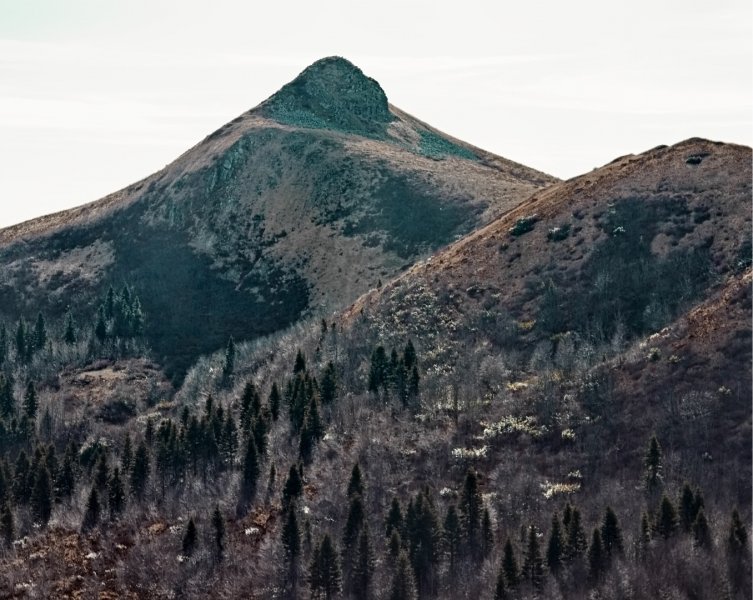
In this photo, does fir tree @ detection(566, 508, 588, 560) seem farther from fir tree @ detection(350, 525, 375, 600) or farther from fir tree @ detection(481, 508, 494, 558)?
fir tree @ detection(350, 525, 375, 600)

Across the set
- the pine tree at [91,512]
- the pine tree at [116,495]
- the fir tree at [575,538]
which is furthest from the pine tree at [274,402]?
the fir tree at [575,538]

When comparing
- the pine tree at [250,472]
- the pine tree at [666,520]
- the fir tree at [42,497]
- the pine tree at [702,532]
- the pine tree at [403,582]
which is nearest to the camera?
the pine tree at [702,532]

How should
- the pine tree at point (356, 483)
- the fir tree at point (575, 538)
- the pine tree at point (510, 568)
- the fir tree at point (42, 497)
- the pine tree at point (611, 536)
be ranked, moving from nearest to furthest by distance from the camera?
the pine tree at point (510, 568), the pine tree at point (611, 536), the fir tree at point (575, 538), the pine tree at point (356, 483), the fir tree at point (42, 497)

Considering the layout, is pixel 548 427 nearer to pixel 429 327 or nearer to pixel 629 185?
pixel 429 327

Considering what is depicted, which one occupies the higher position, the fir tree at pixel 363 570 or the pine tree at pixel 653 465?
the pine tree at pixel 653 465

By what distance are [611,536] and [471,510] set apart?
1729 cm

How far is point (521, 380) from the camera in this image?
139375 mm

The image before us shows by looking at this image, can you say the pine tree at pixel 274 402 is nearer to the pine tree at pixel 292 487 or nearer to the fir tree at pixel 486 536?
the pine tree at pixel 292 487

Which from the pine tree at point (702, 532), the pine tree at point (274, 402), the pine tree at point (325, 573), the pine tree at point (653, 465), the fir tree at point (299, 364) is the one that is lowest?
the pine tree at point (325, 573)

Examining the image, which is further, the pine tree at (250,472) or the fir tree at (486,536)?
the pine tree at (250,472)

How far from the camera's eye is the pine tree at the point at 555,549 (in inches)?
3740

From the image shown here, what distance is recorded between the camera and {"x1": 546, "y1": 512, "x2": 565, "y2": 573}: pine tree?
95000 mm

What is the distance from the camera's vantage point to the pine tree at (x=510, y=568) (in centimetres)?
9325

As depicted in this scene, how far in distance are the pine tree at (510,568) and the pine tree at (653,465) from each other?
20907 millimetres
